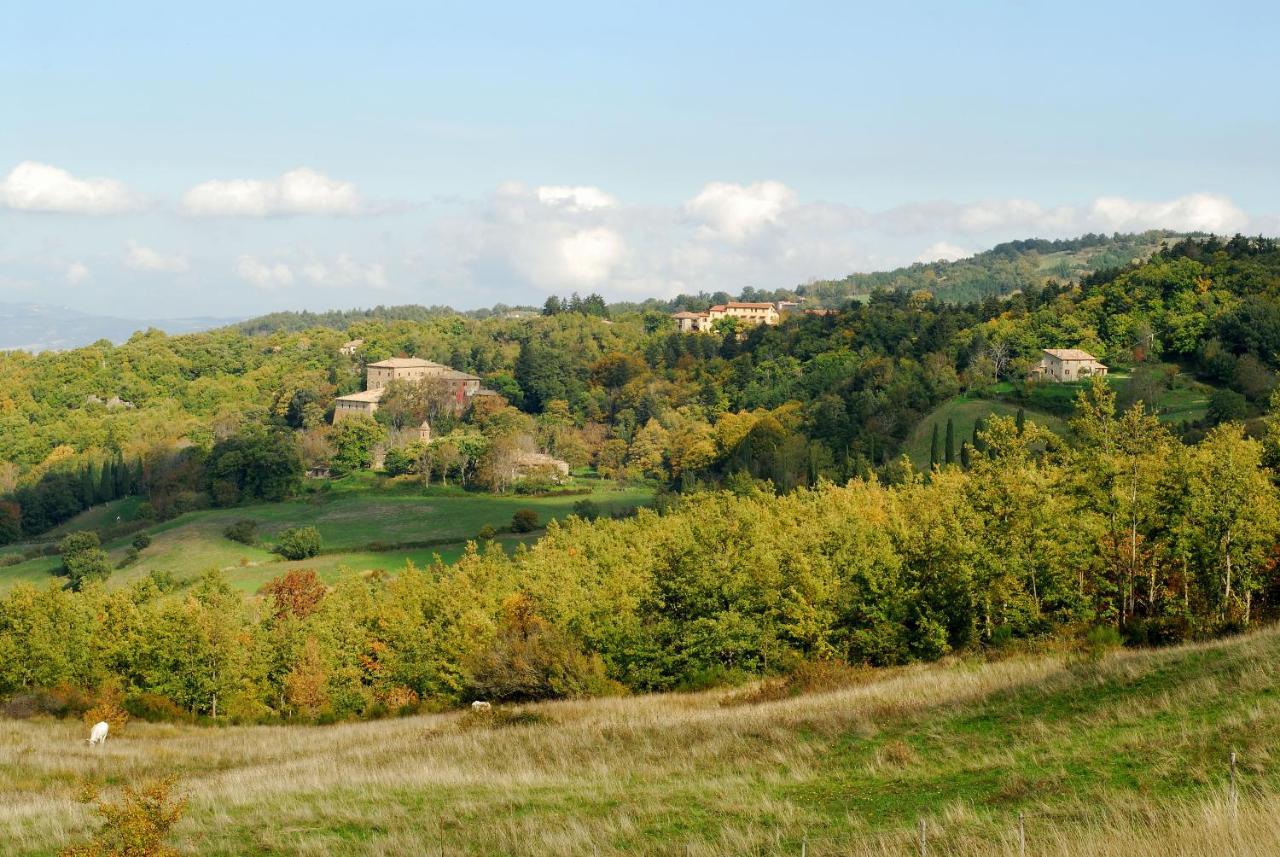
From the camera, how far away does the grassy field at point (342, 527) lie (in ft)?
318

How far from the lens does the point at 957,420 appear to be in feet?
320

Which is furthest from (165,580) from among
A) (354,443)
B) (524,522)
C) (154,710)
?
(354,443)

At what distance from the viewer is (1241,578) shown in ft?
111

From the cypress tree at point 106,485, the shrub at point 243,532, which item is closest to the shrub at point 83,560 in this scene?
the shrub at point 243,532

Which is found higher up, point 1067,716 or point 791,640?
point 1067,716

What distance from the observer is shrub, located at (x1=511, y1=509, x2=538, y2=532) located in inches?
4060

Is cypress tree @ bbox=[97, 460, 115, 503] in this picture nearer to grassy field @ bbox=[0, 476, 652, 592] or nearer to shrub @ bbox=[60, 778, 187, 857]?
grassy field @ bbox=[0, 476, 652, 592]

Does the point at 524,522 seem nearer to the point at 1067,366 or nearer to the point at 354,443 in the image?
the point at 354,443

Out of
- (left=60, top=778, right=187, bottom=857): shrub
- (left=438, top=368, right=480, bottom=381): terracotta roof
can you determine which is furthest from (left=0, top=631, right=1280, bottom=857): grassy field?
(left=438, top=368, right=480, bottom=381): terracotta roof

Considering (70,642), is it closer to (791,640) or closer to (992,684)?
(791,640)

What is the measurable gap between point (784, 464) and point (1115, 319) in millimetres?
46273

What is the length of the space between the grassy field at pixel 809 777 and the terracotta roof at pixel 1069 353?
3483 inches

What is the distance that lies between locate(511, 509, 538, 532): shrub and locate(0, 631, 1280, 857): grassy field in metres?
75.0

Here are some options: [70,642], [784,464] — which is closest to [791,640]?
[70,642]
